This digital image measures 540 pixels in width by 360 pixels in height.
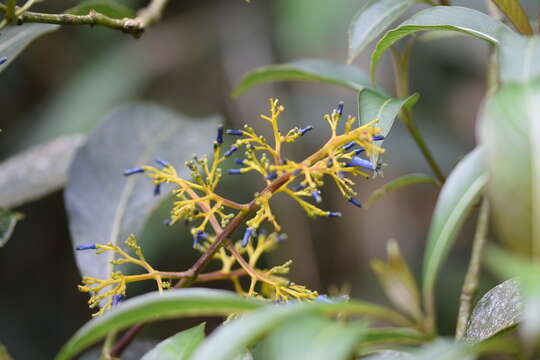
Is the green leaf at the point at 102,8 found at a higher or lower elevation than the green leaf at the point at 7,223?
higher

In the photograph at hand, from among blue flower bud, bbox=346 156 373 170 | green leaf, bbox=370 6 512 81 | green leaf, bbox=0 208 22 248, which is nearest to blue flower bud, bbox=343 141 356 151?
blue flower bud, bbox=346 156 373 170

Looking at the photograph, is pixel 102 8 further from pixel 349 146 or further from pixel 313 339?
pixel 313 339

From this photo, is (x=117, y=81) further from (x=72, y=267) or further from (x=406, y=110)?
(x=406, y=110)

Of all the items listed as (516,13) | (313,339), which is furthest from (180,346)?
(516,13)

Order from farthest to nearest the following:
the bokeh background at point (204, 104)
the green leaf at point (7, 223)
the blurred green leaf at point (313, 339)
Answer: the bokeh background at point (204, 104), the green leaf at point (7, 223), the blurred green leaf at point (313, 339)

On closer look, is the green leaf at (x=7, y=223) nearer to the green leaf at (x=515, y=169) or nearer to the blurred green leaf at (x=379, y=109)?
the blurred green leaf at (x=379, y=109)

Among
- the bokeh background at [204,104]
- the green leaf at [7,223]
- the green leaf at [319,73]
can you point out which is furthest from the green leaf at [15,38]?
the bokeh background at [204,104]

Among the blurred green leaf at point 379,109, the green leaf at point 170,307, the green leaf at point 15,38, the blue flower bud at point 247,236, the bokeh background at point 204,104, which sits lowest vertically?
the bokeh background at point 204,104

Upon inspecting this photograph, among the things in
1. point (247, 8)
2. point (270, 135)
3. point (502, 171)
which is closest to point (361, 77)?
point (502, 171)
